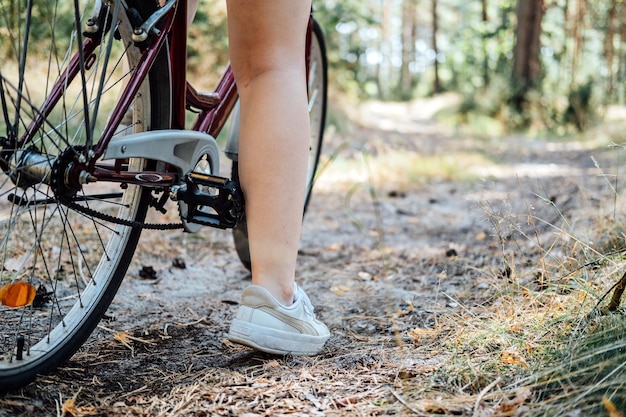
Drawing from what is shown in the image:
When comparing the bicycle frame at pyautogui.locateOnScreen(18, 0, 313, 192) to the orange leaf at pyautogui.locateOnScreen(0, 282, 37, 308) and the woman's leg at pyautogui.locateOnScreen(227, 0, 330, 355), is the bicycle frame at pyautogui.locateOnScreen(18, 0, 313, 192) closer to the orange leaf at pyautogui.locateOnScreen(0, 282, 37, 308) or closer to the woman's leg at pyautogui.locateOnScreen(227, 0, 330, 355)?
the woman's leg at pyautogui.locateOnScreen(227, 0, 330, 355)

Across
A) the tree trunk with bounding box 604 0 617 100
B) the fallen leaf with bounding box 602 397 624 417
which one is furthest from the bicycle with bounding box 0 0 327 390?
the tree trunk with bounding box 604 0 617 100

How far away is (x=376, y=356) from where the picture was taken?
1357 millimetres

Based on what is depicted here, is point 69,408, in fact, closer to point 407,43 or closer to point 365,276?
point 365,276

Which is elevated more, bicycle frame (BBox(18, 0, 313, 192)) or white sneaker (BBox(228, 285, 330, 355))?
bicycle frame (BBox(18, 0, 313, 192))

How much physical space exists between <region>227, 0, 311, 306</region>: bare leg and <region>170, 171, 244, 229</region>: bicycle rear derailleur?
0.04 meters

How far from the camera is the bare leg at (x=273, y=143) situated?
1325 mm

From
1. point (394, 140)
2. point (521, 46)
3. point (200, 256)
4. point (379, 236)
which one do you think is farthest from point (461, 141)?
point (200, 256)

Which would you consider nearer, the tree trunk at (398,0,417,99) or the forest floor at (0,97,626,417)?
the forest floor at (0,97,626,417)

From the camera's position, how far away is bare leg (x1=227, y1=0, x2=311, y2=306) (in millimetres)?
1325

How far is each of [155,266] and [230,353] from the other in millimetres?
935

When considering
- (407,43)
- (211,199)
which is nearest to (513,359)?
(211,199)

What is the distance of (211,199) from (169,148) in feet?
0.49

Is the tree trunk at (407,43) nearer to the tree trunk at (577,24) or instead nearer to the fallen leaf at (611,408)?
the tree trunk at (577,24)

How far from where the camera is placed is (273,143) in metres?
1.33
